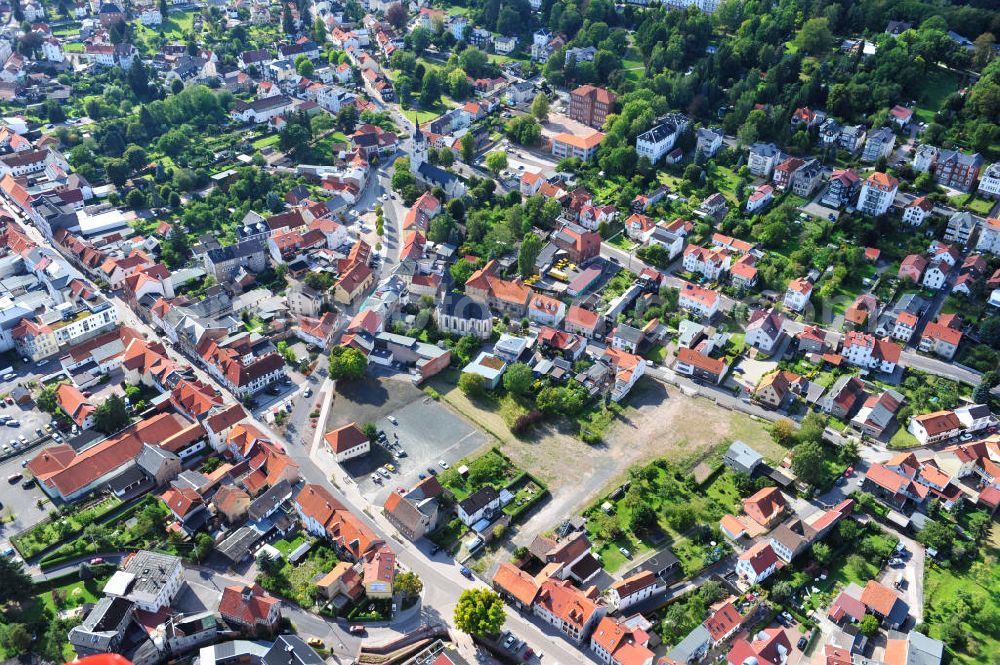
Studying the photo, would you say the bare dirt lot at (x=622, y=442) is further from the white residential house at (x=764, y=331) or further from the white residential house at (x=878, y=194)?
the white residential house at (x=878, y=194)

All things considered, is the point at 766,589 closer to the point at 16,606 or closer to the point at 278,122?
the point at 16,606

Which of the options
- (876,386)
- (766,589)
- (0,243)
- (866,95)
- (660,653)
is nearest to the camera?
(660,653)

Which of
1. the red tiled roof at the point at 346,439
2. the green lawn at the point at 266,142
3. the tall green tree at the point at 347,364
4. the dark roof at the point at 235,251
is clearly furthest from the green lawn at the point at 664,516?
the green lawn at the point at 266,142

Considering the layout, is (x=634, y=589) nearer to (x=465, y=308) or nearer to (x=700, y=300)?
(x=465, y=308)

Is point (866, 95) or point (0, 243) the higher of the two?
point (866, 95)

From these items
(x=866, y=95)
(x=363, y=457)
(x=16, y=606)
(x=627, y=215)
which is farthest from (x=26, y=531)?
(x=866, y=95)

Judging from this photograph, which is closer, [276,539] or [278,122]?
[276,539]

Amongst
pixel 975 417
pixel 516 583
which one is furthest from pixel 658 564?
pixel 975 417
